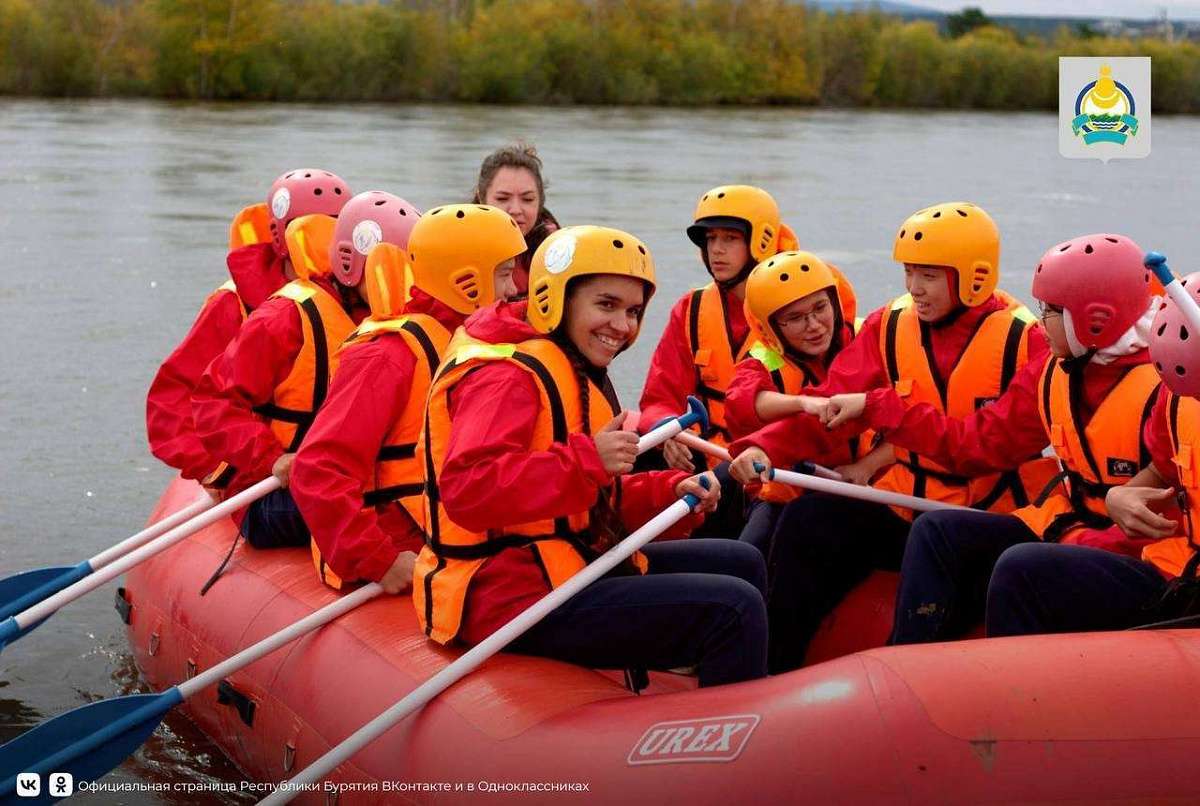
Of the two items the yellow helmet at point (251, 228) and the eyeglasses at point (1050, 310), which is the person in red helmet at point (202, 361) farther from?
the eyeglasses at point (1050, 310)

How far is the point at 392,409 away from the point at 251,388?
73 cm

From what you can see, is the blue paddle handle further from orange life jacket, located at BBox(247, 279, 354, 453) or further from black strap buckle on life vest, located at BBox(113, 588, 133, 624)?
A: black strap buckle on life vest, located at BBox(113, 588, 133, 624)

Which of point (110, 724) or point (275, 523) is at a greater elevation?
point (275, 523)

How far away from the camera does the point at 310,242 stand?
4.90m

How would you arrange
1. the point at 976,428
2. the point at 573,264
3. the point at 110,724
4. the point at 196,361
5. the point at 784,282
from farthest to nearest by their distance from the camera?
1. the point at 196,361
2. the point at 784,282
3. the point at 976,428
4. the point at 110,724
5. the point at 573,264

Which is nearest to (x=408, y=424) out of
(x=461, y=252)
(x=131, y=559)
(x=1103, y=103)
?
(x=461, y=252)

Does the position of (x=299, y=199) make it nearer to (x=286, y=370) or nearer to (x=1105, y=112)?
(x=286, y=370)

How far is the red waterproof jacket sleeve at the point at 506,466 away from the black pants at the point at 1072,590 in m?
0.90

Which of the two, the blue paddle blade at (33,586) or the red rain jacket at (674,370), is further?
the red rain jacket at (674,370)

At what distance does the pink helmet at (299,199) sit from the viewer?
16.9ft

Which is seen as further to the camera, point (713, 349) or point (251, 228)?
point (251, 228)

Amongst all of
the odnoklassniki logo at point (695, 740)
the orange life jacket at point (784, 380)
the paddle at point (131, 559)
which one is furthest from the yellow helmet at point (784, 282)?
the odnoklassniki logo at point (695, 740)

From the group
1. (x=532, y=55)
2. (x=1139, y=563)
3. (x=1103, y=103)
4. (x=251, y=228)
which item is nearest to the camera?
(x=1139, y=563)

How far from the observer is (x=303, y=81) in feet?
114
